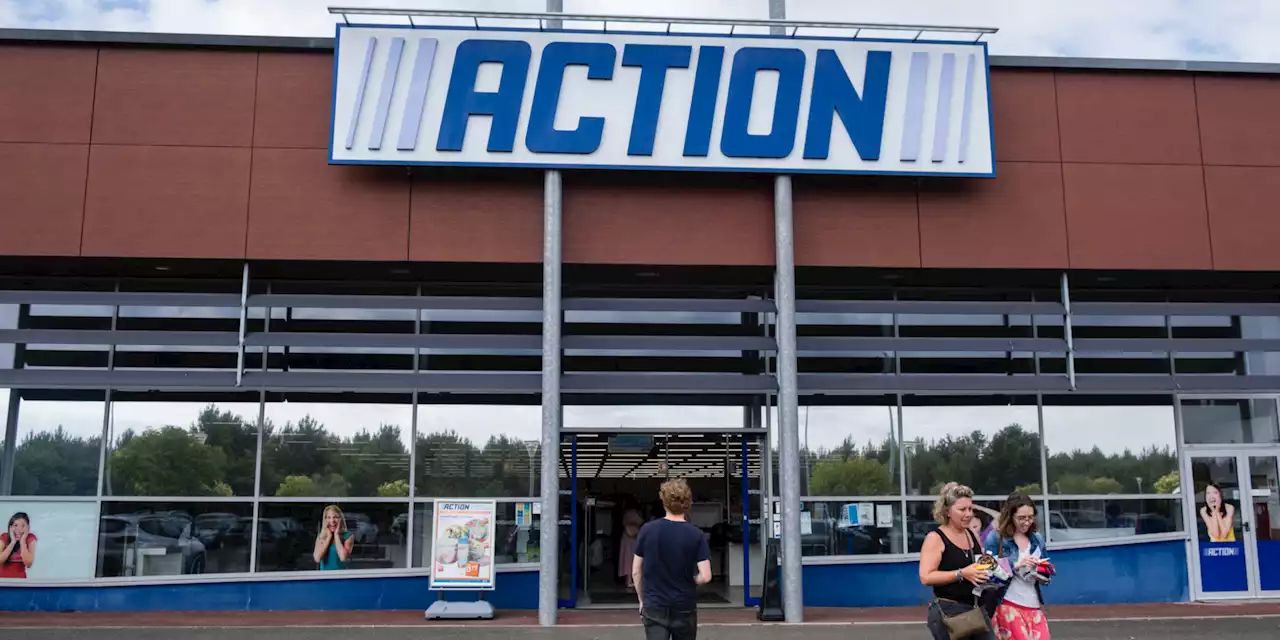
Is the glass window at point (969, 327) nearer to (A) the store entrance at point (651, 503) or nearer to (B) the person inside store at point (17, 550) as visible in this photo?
(A) the store entrance at point (651, 503)

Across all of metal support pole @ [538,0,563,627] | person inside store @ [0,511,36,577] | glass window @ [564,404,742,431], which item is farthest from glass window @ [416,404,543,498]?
person inside store @ [0,511,36,577]

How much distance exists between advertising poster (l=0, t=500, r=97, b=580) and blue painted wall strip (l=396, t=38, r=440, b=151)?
5.78 meters

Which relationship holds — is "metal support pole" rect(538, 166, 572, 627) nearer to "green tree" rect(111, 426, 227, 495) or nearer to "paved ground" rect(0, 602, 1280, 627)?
"paved ground" rect(0, 602, 1280, 627)

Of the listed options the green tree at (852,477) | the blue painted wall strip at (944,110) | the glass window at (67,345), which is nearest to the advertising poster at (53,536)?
the glass window at (67,345)

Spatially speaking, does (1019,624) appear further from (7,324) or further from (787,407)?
(7,324)

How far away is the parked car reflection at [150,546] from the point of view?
12992mm

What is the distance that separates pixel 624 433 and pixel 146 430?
5876 mm

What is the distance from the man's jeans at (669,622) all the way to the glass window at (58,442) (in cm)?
903

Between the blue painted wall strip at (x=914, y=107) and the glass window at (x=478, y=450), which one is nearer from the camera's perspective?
the blue painted wall strip at (x=914, y=107)

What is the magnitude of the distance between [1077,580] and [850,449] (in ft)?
10.6

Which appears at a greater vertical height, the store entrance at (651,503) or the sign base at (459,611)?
the store entrance at (651,503)

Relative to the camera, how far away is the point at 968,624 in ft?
21.6

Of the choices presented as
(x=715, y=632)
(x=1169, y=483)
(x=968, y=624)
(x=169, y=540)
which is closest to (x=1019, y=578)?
(x=968, y=624)

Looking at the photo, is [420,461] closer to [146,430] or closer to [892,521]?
[146,430]
